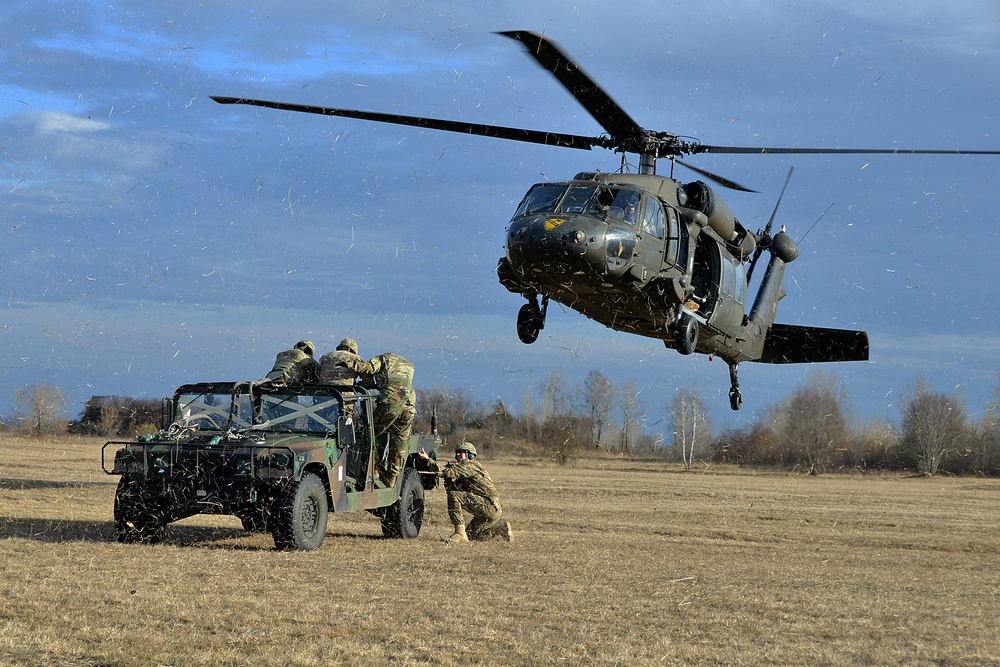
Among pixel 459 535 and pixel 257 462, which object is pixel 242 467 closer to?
pixel 257 462

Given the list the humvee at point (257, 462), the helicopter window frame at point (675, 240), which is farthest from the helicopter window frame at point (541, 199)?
the humvee at point (257, 462)

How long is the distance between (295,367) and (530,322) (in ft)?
9.89

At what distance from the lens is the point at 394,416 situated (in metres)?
13.4


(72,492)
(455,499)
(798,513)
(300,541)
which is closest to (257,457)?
(300,541)

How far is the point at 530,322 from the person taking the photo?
14070 millimetres

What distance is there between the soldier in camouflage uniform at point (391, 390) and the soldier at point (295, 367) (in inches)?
20.9

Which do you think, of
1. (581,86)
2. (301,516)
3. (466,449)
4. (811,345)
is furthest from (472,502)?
(811,345)

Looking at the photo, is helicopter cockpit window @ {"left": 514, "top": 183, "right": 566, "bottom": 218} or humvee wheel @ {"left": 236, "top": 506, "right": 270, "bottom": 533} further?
helicopter cockpit window @ {"left": 514, "top": 183, "right": 566, "bottom": 218}

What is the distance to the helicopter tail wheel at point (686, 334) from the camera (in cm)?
1375

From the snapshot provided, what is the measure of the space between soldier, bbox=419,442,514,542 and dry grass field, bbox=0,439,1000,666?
514 millimetres

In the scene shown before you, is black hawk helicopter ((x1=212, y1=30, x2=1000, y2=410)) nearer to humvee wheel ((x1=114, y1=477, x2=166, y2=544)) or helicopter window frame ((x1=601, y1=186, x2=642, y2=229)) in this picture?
helicopter window frame ((x1=601, y1=186, x2=642, y2=229))

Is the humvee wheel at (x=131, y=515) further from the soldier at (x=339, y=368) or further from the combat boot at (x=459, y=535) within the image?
the combat boot at (x=459, y=535)

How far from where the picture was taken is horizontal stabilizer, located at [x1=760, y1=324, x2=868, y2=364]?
16516 mm

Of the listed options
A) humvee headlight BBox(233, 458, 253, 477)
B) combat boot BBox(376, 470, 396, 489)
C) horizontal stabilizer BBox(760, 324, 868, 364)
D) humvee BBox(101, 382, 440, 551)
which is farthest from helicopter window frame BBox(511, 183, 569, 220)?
horizontal stabilizer BBox(760, 324, 868, 364)
